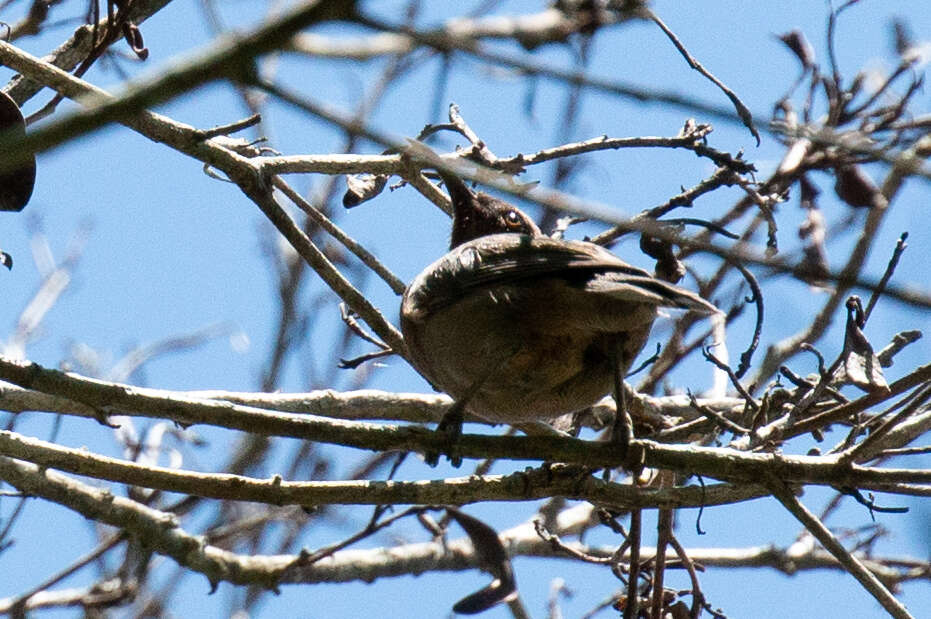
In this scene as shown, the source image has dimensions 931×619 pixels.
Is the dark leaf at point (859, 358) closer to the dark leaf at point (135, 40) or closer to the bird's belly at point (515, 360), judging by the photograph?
the bird's belly at point (515, 360)

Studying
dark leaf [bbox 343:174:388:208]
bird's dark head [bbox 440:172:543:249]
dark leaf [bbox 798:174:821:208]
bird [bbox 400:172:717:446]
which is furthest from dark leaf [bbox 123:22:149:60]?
dark leaf [bbox 798:174:821:208]

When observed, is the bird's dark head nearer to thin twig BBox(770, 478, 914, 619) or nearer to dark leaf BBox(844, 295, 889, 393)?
dark leaf BBox(844, 295, 889, 393)

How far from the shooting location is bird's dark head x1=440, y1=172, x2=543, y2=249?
18.6 ft

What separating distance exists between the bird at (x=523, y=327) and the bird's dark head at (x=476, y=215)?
2.63 feet

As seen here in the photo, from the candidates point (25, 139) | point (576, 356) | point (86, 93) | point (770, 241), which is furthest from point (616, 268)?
point (25, 139)

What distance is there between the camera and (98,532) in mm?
8633

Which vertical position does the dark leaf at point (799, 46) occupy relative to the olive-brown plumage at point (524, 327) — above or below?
above

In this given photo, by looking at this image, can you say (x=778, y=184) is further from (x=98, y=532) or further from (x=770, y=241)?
(x=98, y=532)

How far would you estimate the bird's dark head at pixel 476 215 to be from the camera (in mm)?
5664

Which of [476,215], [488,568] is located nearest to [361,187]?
[476,215]

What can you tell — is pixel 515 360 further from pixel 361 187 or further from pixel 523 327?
pixel 361 187

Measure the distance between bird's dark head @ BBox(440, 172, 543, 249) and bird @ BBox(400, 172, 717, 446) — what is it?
801 mm

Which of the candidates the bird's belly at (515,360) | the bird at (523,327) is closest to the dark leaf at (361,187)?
the bird at (523,327)

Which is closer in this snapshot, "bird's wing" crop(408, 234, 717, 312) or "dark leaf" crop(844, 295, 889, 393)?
"dark leaf" crop(844, 295, 889, 393)
